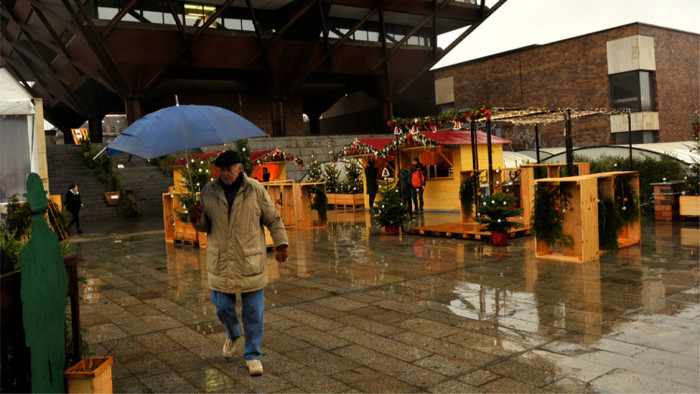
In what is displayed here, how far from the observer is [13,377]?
3.60 meters

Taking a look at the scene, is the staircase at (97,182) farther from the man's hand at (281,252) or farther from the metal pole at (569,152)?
the man's hand at (281,252)

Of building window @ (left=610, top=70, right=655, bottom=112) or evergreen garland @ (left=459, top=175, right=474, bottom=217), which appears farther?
building window @ (left=610, top=70, right=655, bottom=112)

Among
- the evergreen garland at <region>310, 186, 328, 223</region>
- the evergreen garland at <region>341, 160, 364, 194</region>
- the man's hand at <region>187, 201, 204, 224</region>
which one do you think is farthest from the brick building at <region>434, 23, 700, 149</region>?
the man's hand at <region>187, 201, 204, 224</region>

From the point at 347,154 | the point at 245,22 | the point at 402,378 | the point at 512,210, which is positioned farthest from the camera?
the point at 245,22

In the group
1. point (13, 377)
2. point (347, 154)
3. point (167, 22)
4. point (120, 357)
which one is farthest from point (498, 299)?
point (167, 22)

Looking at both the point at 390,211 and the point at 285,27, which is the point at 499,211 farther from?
the point at 285,27

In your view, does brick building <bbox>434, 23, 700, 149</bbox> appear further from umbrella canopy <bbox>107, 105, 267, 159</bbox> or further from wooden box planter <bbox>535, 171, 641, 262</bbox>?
umbrella canopy <bbox>107, 105, 267, 159</bbox>

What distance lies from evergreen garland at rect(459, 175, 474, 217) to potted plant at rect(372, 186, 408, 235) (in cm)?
152

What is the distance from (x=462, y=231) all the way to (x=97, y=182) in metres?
21.3

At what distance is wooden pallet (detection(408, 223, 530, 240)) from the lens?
12.5m

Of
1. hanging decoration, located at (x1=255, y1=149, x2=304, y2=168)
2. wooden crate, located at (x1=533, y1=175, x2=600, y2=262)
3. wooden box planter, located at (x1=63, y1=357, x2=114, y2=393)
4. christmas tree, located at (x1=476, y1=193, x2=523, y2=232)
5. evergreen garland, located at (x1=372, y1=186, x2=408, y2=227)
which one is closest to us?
wooden box planter, located at (x1=63, y1=357, x2=114, y2=393)

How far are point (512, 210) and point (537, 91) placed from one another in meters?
27.0

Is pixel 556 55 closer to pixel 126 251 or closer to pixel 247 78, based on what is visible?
pixel 247 78

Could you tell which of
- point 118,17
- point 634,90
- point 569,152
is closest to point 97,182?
point 118,17
